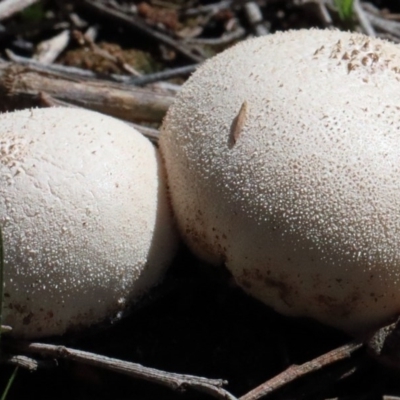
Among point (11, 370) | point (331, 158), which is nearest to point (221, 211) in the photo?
point (331, 158)

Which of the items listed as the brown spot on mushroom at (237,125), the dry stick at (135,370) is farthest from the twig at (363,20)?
the dry stick at (135,370)

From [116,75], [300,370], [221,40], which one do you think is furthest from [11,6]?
[300,370]

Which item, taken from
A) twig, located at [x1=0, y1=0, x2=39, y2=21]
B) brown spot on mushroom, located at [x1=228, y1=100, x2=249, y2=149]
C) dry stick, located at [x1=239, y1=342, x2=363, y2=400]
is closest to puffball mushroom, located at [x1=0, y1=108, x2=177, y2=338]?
brown spot on mushroom, located at [x1=228, y1=100, x2=249, y2=149]

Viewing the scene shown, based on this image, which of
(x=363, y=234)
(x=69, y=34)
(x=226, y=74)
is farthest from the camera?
(x=69, y=34)

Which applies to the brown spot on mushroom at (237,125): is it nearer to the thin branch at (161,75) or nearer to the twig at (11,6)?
the thin branch at (161,75)

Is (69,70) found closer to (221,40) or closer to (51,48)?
(51,48)

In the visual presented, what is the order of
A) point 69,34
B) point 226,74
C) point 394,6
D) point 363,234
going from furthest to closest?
point 394,6 < point 69,34 < point 226,74 < point 363,234

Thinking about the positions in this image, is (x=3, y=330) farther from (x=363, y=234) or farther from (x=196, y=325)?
(x=363, y=234)
